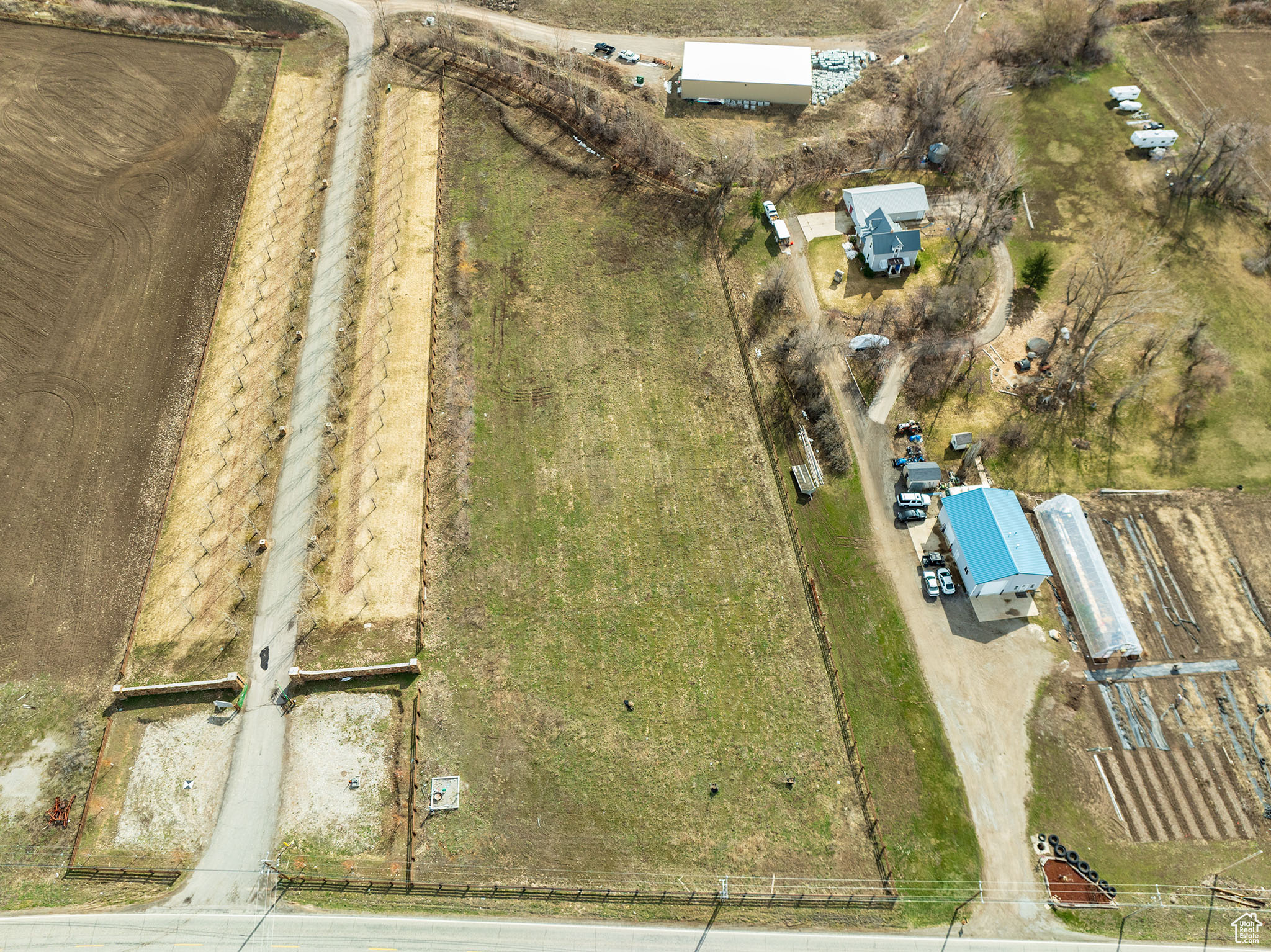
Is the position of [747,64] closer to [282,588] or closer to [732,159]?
[732,159]

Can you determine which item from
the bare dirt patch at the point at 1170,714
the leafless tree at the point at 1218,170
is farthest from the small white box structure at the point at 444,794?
the leafless tree at the point at 1218,170

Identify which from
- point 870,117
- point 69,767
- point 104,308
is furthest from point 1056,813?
point 104,308

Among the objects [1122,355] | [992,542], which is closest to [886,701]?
[992,542]

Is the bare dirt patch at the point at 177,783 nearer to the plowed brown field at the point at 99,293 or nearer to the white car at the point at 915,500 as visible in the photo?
the plowed brown field at the point at 99,293

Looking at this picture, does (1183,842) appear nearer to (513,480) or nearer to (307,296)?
(513,480)

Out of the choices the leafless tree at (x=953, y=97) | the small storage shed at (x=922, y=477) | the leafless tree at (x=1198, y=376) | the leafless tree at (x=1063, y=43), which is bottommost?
the small storage shed at (x=922, y=477)
